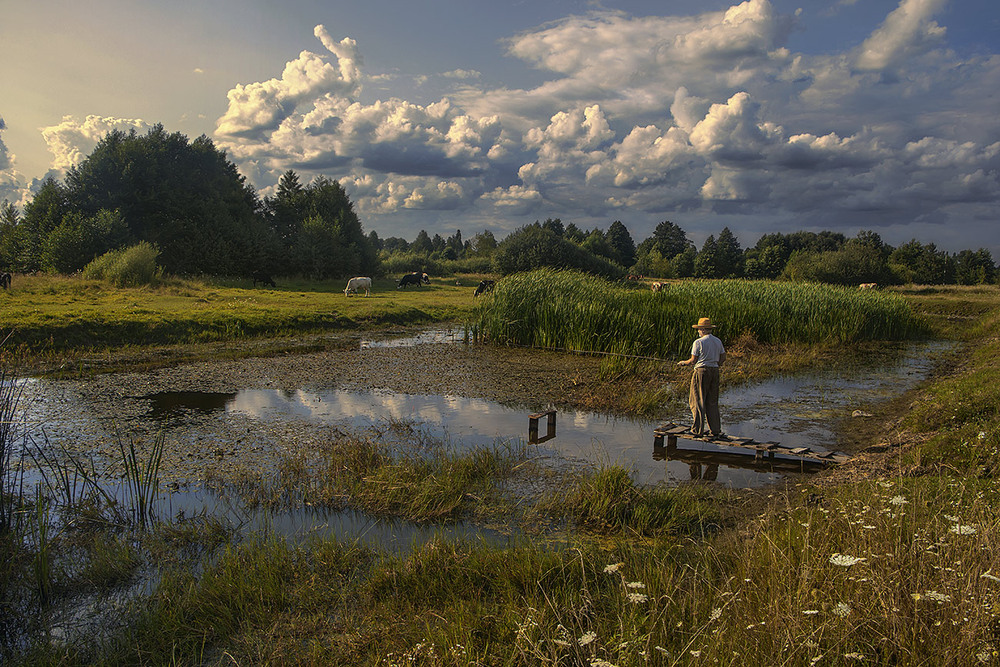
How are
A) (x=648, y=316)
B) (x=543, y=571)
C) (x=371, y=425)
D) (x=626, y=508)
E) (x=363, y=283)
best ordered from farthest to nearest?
(x=363, y=283) < (x=648, y=316) < (x=371, y=425) < (x=626, y=508) < (x=543, y=571)

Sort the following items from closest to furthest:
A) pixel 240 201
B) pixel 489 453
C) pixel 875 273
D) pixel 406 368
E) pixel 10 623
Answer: pixel 10 623 → pixel 489 453 → pixel 406 368 → pixel 240 201 → pixel 875 273

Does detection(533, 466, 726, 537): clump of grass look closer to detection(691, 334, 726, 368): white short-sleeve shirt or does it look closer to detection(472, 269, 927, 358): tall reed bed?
detection(691, 334, 726, 368): white short-sleeve shirt

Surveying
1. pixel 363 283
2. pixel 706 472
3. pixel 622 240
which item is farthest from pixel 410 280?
pixel 622 240

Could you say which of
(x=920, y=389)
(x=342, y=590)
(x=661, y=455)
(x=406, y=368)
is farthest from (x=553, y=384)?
(x=342, y=590)

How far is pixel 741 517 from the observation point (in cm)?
693

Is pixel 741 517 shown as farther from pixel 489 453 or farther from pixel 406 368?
pixel 406 368

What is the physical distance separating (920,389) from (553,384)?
369 inches

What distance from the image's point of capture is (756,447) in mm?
9281

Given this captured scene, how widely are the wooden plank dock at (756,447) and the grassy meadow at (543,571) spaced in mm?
461

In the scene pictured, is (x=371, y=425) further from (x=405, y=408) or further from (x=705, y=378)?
(x=705, y=378)

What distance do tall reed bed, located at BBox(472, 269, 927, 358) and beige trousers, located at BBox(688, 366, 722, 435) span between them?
7853mm

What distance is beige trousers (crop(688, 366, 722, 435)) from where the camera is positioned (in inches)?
391

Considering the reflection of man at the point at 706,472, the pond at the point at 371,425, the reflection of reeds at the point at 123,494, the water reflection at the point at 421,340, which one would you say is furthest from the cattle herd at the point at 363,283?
the reflection of reeds at the point at 123,494

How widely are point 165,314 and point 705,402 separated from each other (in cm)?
1889
